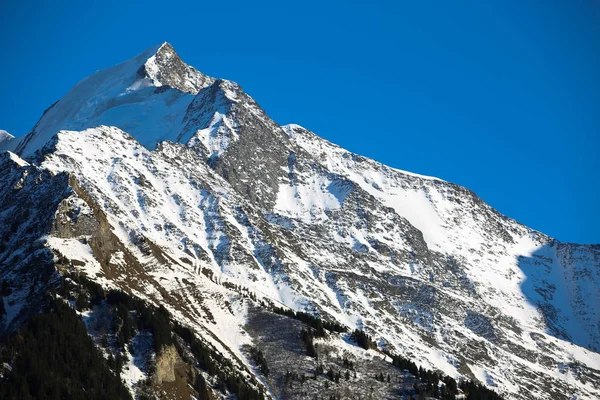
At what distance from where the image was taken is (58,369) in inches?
5856

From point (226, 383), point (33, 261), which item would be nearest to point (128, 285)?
point (33, 261)

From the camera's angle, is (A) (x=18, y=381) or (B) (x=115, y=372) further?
(B) (x=115, y=372)

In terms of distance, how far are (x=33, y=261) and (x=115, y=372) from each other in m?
39.1

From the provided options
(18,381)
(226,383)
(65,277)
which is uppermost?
(65,277)

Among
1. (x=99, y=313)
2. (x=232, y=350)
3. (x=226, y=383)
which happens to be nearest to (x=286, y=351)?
(x=232, y=350)

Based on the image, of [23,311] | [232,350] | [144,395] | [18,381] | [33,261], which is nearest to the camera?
[18,381]

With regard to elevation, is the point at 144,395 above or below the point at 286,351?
below

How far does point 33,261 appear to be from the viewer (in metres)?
186

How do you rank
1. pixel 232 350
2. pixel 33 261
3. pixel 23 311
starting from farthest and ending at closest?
pixel 232 350 < pixel 33 261 < pixel 23 311

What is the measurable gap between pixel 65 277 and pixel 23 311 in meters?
11.8

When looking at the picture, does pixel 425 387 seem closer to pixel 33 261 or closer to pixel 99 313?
pixel 99 313

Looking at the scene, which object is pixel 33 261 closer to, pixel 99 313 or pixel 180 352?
pixel 99 313

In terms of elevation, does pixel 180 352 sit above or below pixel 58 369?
above

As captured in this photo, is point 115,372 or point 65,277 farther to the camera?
point 65,277
